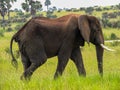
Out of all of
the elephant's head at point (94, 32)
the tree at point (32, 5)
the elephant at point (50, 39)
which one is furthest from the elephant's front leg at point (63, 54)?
the tree at point (32, 5)

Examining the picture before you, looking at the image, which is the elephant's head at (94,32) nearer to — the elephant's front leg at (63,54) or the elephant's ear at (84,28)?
the elephant's ear at (84,28)

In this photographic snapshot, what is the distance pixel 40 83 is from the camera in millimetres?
7086

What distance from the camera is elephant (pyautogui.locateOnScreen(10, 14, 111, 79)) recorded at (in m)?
9.05

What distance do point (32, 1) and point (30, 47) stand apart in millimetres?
55159

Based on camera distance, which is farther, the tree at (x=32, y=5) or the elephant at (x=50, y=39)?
the tree at (x=32, y=5)

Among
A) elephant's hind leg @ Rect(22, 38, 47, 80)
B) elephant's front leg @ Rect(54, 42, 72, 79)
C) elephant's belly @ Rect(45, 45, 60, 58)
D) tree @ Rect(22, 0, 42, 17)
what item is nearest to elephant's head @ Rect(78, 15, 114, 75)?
elephant's front leg @ Rect(54, 42, 72, 79)

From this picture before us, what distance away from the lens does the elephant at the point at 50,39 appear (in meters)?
9.05

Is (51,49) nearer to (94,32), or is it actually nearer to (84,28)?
(84,28)

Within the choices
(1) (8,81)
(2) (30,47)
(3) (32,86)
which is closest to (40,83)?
(3) (32,86)

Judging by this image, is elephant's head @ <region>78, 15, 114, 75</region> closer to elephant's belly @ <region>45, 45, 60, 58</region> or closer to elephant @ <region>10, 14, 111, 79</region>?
elephant @ <region>10, 14, 111, 79</region>

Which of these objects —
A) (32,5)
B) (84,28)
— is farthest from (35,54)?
(32,5)

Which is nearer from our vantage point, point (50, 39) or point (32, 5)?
point (50, 39)

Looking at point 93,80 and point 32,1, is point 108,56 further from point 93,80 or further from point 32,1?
point 32,1

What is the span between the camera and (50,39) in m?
9.24
